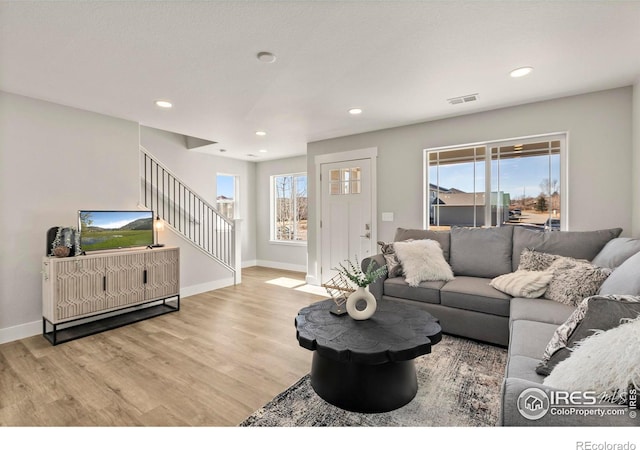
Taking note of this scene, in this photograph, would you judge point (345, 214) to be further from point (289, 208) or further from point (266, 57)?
point (266, 57)

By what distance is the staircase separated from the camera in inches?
192

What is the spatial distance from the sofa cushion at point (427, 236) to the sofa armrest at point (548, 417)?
2.55 metres

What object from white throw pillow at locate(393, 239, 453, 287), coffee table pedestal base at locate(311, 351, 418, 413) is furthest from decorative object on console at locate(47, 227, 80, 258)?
white throw pillow at locate(393, 239, 453, 287)

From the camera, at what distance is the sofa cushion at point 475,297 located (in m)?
2.58

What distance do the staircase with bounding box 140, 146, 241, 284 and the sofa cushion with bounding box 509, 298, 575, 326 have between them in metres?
4.16

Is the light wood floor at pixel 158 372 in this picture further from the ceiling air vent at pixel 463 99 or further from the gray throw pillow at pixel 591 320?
the ceiling air vent at pixel 463 99

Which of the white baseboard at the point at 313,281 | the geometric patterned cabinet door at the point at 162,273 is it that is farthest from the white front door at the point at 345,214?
the geometric patterned cabinet door at the point at 162,273

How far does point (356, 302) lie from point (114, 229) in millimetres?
3003

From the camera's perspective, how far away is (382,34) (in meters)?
2.02

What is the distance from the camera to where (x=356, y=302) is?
6.93 feet

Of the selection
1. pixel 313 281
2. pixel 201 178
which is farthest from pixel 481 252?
pixel 201 178

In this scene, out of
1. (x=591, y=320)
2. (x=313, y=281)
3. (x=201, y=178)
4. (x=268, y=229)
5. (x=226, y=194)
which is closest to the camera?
(x=591, y=320)

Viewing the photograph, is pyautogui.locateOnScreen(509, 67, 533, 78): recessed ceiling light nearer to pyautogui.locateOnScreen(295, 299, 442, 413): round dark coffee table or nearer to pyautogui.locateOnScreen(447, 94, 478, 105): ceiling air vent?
pyautogui.locateOnScreen(447, 94, 478, 105): ceiling air vent

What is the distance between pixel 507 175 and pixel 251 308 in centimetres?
361
